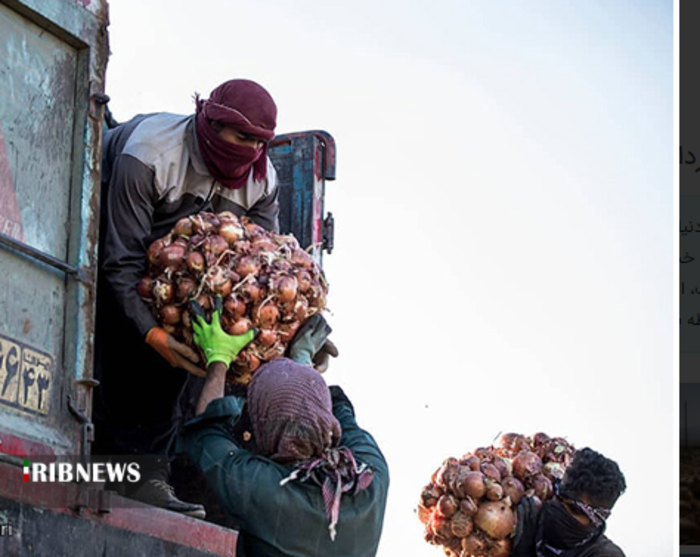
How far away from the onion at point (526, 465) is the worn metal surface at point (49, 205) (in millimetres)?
2327

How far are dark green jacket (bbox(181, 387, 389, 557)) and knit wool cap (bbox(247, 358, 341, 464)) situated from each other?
7 cm

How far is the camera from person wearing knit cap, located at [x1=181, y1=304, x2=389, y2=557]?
4.51 m

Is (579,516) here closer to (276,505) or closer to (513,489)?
→ (513,489)

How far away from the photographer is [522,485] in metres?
6.49

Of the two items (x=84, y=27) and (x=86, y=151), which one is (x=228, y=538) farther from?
(x=84, y=27)

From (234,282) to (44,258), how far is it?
983 millimetres

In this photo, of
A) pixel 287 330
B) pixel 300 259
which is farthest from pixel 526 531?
pixel 300 259

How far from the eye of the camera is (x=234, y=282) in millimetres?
5582

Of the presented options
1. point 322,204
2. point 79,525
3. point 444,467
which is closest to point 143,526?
point 79,525

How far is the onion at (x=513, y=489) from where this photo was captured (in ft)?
21.0

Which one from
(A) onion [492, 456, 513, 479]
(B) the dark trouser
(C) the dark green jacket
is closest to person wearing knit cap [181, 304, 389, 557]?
(C) the dark green jacket

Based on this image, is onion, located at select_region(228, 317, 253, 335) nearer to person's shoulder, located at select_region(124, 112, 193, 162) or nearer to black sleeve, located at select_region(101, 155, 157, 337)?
black sleeve, located at select_region(101, 155, 157, 337)

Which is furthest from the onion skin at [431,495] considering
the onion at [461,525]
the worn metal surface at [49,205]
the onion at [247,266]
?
the worn metal surface at [49,205]

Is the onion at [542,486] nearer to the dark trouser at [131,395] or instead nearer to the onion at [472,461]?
the onion at [472,461]
